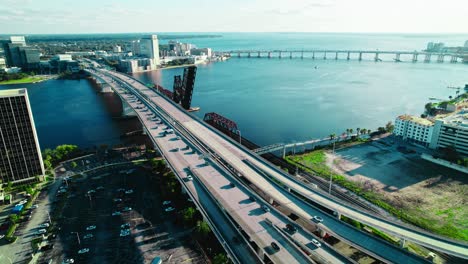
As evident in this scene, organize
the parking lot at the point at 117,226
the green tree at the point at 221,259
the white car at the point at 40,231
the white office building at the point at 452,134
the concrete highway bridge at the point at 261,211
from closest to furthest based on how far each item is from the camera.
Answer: the concrete highway bridge at the point at 261,211, the green tree at the point at 221,259, the parking lot at the point at 117,226, the white car at the point at 40,231, the white office building at the point at 452,134

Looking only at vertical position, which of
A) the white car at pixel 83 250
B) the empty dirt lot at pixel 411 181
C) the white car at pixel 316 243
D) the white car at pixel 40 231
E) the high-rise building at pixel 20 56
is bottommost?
the empty dirt lot at pixel 411 181

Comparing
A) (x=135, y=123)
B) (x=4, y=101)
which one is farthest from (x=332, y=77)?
(x=4, y=101)

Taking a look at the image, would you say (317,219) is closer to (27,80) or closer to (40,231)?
(40,231)

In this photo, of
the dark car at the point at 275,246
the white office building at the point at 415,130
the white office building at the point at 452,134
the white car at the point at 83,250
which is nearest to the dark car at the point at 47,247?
the white car at the point at 83,250

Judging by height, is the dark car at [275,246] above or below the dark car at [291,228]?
above

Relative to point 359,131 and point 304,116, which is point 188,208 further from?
point 304,116

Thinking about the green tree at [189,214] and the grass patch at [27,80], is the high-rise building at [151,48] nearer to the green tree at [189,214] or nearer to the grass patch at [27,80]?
the grass patch at [27,80]
